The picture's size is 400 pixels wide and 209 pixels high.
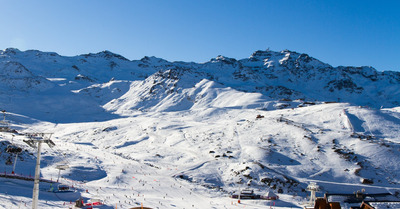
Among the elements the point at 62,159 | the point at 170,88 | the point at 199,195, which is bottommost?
the point at 199,195

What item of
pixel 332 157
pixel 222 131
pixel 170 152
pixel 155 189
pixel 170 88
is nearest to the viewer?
pixel 155 189

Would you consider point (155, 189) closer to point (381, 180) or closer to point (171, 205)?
point (171, 205)

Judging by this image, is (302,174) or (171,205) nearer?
(171,205)

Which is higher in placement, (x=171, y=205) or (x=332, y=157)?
(x=332, y=157)

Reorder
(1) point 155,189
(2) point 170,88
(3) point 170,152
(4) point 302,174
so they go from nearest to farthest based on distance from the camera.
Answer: (1) point 155,189, (4) point 302,174, (3) point 170,152, (2) point 170,88

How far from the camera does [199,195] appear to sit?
42.9m

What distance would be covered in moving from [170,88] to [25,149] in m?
102

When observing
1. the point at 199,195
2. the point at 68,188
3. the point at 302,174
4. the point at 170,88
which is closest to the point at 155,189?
the point at 199,195

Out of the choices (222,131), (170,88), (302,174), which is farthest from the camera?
(170,88)

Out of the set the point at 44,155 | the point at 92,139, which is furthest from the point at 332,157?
the point at 92,139

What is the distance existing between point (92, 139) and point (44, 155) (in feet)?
111

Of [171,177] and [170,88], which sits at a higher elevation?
[170,88]

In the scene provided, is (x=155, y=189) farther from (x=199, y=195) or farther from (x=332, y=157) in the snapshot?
(x=332, y=157)

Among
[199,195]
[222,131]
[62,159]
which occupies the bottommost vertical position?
[199,195]
